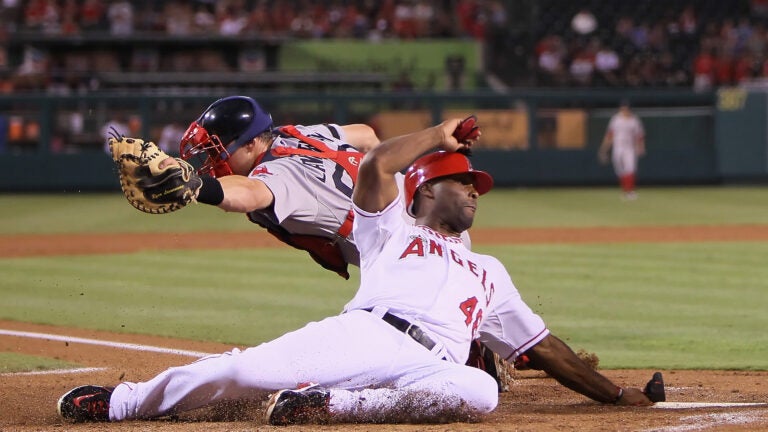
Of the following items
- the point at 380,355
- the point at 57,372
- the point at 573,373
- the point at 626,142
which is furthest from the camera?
the point at 626,142

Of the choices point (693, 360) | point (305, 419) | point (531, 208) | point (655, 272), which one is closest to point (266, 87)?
point (531, 208)

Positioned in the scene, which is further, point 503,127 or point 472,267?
point 503,127

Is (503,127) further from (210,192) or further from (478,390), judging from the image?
(210,192)

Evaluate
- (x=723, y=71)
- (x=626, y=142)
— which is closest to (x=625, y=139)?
(x=626, y=142)

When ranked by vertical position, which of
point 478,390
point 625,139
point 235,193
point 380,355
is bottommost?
point 625,139

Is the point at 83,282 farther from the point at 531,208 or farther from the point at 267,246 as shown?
the point at 531,208

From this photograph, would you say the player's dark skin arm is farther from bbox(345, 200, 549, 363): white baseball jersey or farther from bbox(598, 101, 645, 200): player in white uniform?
bbox(598, 101, 645, 200): player in white uniform
